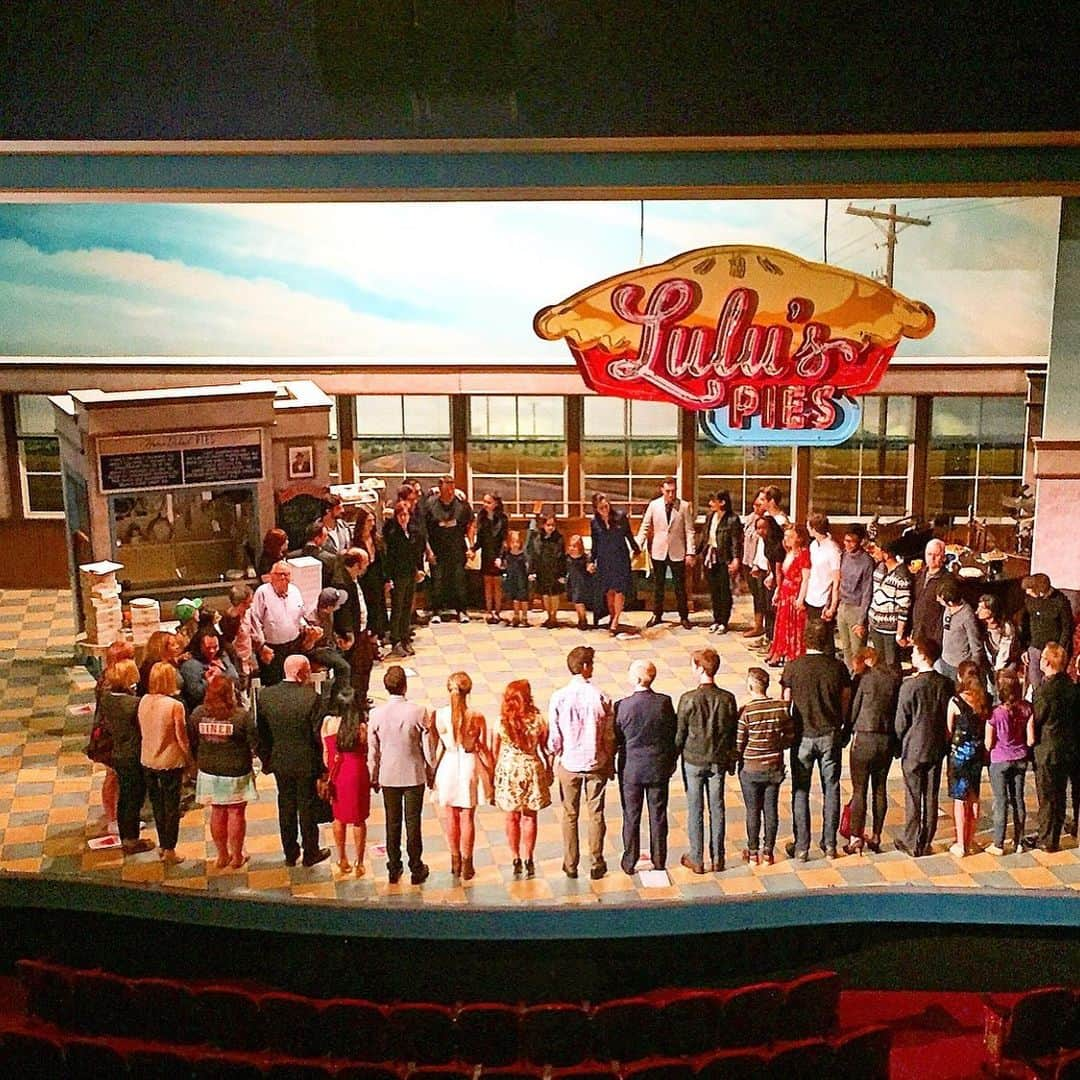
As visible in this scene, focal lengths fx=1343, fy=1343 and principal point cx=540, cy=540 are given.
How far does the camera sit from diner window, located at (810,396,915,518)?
1051 cm

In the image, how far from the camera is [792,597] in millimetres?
10523

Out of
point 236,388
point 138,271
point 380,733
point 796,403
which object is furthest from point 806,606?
point 138,271

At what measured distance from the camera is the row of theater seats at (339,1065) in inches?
258

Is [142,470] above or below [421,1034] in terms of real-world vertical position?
above

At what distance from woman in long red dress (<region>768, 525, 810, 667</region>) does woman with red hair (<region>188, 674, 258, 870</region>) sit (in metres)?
4.46

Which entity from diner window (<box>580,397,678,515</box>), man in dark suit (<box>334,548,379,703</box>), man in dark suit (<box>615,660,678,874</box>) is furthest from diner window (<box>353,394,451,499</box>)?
man in dark suit (<box>615,660,678,874</box>)

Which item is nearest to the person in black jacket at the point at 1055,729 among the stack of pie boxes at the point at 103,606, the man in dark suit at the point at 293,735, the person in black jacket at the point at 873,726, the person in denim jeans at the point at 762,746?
the person in black jacket at the point at 873,726

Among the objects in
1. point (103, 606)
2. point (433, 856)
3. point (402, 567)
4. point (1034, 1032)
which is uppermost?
point (402, 567)

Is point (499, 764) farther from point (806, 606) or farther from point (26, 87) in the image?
point (26, 87)

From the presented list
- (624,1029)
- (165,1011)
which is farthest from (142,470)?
(624,1029)

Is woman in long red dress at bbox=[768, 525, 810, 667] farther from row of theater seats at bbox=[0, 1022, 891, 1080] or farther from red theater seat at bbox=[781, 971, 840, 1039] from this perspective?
row of theater seats at bbox=[0, 1022, 891, 1080]

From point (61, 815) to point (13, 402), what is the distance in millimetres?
5090

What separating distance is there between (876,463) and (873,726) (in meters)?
3.11

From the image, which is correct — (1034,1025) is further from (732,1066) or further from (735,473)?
(735,473)
